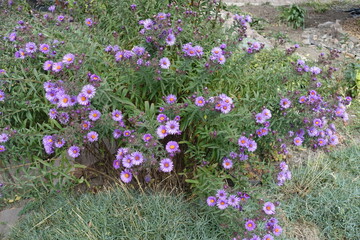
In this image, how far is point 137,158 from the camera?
1.90 m

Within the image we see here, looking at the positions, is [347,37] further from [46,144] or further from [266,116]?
[46,144]

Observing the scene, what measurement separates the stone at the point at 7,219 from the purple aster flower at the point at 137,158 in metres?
1.28

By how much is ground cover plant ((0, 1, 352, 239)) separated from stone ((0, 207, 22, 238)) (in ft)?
0.67

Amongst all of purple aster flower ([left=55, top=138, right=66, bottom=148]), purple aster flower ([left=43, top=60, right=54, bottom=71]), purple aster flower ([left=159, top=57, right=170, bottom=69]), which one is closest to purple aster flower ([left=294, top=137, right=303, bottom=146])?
purple aster flower ([left=159, top=57, right=170, bottom=69])

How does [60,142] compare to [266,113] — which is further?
[266,113]

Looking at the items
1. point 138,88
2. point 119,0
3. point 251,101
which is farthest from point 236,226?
Answer: point 119,0

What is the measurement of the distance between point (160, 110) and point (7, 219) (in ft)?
5.13

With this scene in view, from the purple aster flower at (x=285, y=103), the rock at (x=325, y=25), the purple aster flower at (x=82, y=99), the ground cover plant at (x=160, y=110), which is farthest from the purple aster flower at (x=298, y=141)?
the rock at (x=325, y=25)

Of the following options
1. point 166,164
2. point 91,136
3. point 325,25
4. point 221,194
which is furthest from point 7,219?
point 325,25

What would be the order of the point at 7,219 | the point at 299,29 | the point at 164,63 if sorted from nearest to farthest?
1. the point at 164,63
2. the point at 7,219
3. the point at 299,29

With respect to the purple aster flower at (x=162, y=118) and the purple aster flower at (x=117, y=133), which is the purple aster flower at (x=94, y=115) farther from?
the purple aster flower at (x=162, y=118)

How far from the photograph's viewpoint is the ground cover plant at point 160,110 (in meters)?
1.96

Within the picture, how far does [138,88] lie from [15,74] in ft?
2.52

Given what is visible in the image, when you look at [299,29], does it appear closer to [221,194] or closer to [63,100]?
[221,194]
